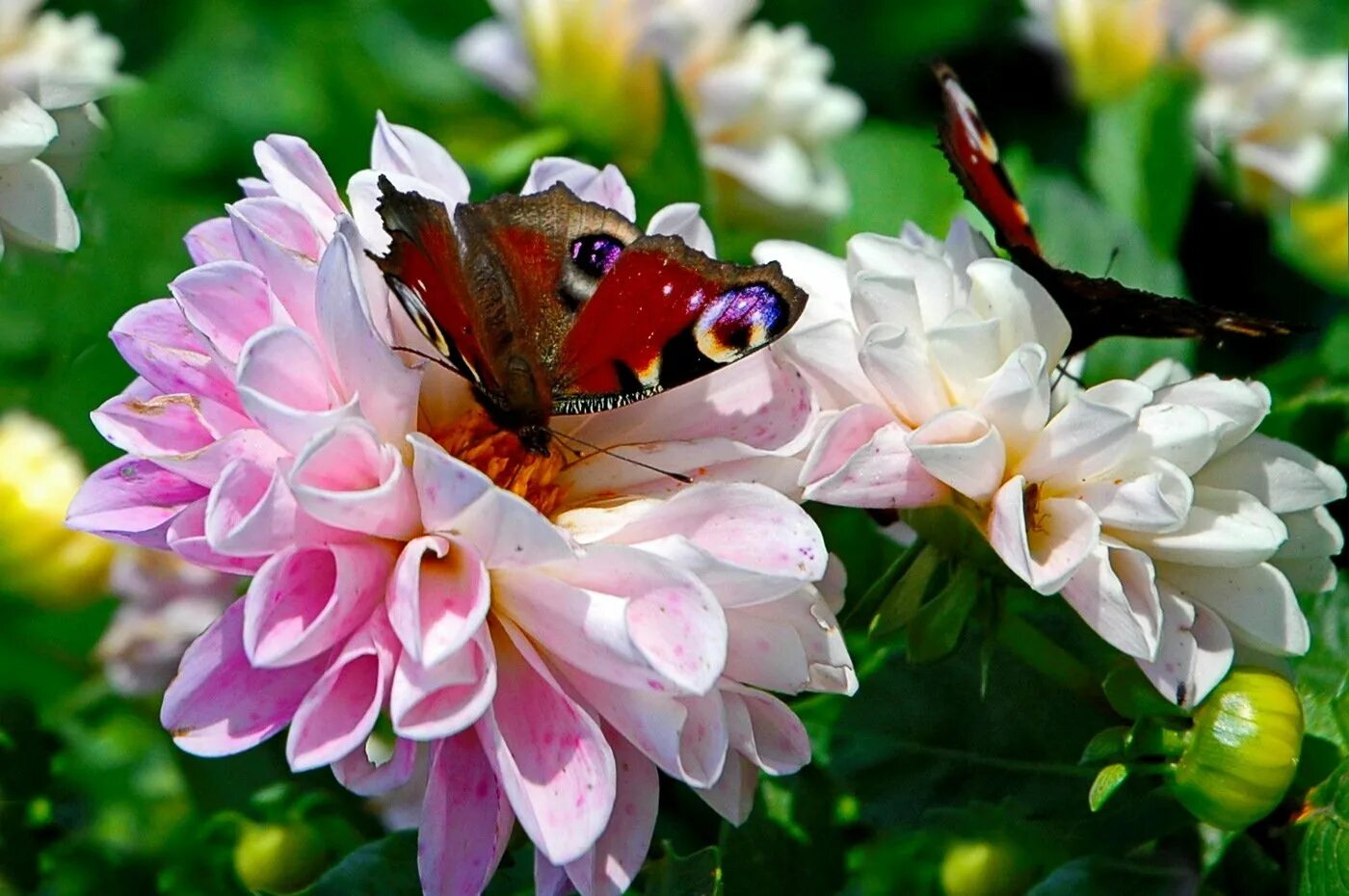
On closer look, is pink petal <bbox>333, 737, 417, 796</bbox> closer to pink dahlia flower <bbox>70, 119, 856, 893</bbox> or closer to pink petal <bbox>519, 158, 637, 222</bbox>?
pink dahlia flower <bbox>70, 119, 856, 893</bbox>

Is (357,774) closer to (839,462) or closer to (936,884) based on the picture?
(839,462)

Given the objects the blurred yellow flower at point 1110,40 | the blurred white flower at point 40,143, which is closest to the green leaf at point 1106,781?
the blurred white flower at point 40,143

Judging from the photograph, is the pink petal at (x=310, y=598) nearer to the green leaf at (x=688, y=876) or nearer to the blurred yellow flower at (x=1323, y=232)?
the green leaf at (x=688, y=876)

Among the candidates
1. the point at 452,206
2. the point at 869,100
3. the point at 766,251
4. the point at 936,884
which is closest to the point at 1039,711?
the point at 936,884

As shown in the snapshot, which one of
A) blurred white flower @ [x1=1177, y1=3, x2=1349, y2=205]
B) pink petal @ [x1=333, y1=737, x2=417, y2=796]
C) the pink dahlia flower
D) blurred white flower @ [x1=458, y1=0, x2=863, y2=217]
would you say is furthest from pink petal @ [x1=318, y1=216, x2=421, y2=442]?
blurred white flower @ [x1=1177, y1=3, x2=1349, y2=205]

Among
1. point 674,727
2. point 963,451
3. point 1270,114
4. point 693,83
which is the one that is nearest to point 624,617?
point 674,727

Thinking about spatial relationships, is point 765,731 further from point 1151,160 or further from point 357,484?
point 1151,160
